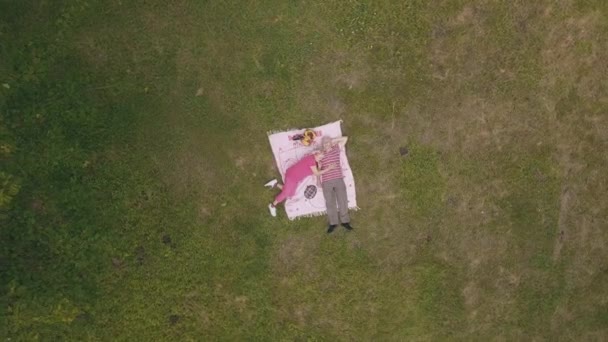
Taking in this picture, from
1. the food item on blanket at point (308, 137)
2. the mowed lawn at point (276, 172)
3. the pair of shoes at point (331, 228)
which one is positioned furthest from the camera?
the pair of shoes at point (331, 228)

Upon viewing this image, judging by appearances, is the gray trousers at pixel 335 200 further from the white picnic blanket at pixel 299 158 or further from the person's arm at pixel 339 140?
the person's arm at pixel 339 140

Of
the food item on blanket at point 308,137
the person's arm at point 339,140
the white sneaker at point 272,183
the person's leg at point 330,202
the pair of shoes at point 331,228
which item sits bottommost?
the pair of shoes at point 331,228

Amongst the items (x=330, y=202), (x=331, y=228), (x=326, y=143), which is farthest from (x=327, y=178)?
(x=331, y=228)

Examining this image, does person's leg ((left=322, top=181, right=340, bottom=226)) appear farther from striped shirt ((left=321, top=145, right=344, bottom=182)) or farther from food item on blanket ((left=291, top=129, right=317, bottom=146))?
food item on blanket ((left=291, top=129, right=317, bottom=146))

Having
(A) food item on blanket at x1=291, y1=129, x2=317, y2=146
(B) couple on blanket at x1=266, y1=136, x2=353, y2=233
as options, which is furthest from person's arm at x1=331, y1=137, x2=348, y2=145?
(A) food item on blanket at x1=291, y1=129, x2=317, y2=146

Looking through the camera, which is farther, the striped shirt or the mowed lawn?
the striped shirt

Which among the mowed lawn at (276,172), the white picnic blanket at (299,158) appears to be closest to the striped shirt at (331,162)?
the white picnic blanket at (299,158)

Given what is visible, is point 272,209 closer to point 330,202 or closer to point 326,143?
point 330,202

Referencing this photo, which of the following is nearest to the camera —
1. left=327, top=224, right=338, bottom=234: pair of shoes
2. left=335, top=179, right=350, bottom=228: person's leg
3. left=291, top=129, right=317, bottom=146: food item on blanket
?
left=291, top=129, right=317, bottom=146: food item on blanket

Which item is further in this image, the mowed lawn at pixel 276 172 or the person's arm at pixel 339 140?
the person's arm at pixel 339 140
